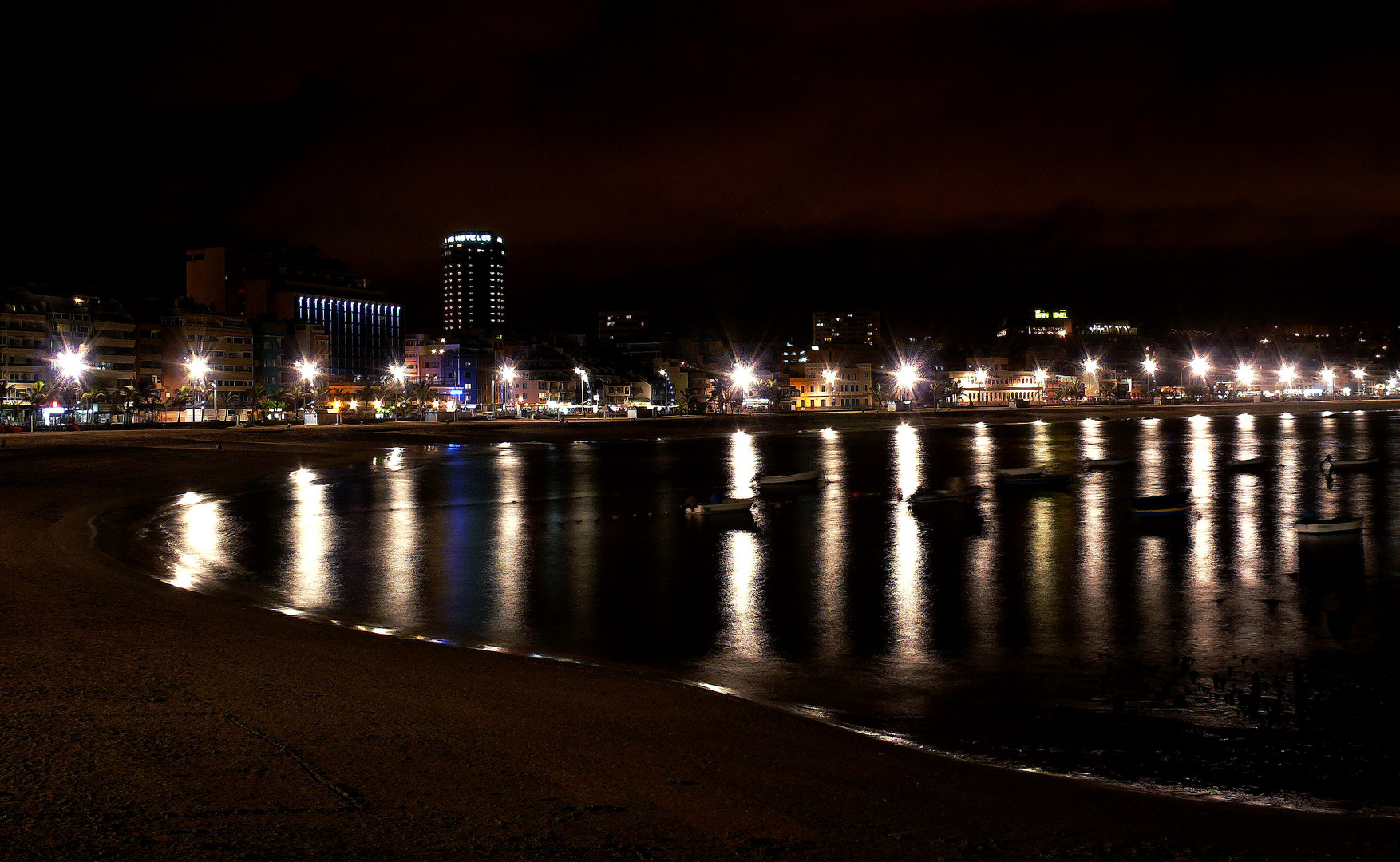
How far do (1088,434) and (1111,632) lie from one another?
66.1 meters

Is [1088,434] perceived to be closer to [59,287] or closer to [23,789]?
[23,789]

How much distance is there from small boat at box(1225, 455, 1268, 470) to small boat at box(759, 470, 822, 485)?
66.6 feet

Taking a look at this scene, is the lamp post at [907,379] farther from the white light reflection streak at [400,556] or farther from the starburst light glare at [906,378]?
the white light reflection streak at [400,556]

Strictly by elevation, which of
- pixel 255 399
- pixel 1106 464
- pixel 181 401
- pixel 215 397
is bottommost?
pixel 1106 464

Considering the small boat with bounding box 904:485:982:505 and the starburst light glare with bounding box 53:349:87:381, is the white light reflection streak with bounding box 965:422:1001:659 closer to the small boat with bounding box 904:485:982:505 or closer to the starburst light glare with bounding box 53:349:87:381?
the small boat with bounding box 904:485:982:505

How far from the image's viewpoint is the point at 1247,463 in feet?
144

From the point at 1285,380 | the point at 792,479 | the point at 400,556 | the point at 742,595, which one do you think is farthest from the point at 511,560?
the point at 1285,380

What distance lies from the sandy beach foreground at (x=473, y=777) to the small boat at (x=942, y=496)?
22.1 metres

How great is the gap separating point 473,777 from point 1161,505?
25.7 metres

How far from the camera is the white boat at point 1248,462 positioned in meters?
43.6

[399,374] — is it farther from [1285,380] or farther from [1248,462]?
[1285,380]

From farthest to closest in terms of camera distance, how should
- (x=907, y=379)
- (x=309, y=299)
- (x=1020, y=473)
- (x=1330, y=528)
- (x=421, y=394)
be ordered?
(x=907, y=379) → (x=309, y=299) → (x=421, y=394) → (x=1020, y=473) → (x=1330, y=528)

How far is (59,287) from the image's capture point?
10056cm

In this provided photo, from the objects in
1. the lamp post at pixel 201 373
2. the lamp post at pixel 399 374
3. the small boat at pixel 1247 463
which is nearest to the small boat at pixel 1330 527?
the small boat at pixel 1247 463
